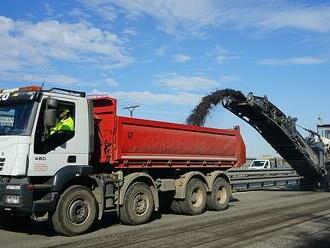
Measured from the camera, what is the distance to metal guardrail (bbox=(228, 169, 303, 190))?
22.5 m

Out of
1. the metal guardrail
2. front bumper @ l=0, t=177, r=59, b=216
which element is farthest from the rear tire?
the metal guardrail

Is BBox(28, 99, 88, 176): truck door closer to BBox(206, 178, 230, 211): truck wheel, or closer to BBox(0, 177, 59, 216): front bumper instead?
BBox(0, 177, 59, 216): front bumper

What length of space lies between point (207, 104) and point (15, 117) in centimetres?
927

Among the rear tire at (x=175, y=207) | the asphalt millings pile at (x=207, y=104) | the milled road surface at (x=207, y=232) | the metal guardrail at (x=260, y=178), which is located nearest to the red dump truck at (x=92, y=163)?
the rear tire at (x=175, y=207)

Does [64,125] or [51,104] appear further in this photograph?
[64,125]

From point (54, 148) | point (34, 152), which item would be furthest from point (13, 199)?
point (54, 148)

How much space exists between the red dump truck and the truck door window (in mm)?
21

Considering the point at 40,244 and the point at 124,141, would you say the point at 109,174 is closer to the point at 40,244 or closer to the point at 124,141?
the point at 124,141

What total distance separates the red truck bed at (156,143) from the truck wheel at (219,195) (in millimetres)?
534

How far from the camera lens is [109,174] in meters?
11.9

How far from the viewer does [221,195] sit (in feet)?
51.5

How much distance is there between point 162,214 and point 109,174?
10.1 ft

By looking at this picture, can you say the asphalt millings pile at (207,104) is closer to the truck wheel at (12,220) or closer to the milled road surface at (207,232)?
the milled road surface at (207,232)

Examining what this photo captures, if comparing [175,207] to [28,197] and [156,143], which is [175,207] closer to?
[156,143]
